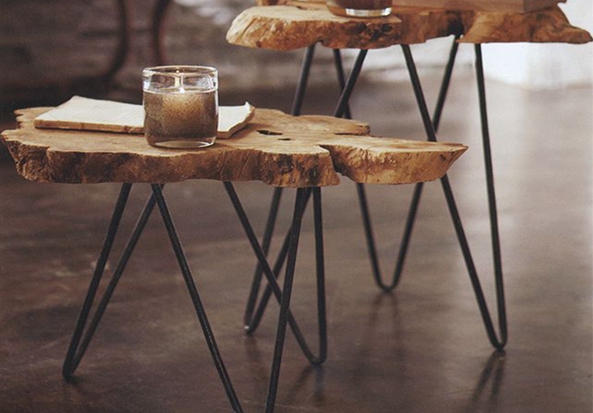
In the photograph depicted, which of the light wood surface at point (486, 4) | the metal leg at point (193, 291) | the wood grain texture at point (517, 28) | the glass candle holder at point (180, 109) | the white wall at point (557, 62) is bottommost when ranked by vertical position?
the white wall at point (557, 62)

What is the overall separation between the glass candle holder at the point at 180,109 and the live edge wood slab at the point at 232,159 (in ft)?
0.09

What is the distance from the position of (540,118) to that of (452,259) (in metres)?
2.11

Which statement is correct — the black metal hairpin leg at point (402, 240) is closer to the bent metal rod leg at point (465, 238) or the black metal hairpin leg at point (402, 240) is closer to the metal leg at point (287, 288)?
the bent metal rod leg at point (465, 238)

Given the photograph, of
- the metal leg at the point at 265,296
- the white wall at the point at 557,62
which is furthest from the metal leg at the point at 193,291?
the white wall at the point at 557,62

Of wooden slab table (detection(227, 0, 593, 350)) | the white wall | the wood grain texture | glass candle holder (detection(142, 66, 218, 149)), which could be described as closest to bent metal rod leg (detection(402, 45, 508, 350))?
wooden slab table (detection(227, 0, 593, 350))

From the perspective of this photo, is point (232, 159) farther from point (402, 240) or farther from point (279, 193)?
point (402, 240)

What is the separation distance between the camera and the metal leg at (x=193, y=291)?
203cm

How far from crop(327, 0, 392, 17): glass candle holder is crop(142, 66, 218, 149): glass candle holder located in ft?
1.32

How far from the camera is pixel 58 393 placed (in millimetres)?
2318

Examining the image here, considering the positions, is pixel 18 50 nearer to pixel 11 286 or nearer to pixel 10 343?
pixel 11 286

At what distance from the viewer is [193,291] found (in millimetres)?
2021

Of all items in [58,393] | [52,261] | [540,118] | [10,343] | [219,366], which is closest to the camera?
[219,366]

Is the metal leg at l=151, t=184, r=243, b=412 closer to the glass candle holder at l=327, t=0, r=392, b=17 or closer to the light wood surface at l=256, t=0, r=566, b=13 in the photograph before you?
the glass candle holder at l=327, t=0, r=392, b=17

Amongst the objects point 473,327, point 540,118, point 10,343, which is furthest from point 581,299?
point 540,118
